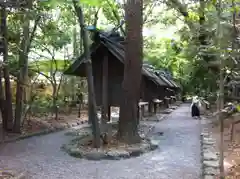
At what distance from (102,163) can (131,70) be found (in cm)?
304

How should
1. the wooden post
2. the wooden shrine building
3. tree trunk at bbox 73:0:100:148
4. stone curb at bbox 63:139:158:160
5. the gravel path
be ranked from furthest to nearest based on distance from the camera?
the wooden post
the wooden shrine building
tree trunk at bbox 73:0:100:148
stone curb at bbox 63:139:158:160
the gravel path

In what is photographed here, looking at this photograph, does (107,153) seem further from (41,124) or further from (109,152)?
(41,124)

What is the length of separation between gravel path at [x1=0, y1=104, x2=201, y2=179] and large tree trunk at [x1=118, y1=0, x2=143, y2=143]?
3.83ft

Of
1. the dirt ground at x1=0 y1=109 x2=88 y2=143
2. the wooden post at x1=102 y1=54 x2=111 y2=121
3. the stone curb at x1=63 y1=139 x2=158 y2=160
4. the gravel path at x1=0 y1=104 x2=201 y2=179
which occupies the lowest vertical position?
the gravel path at x1=0 y1=104 x2=201 y2=179

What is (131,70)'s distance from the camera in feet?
27.5

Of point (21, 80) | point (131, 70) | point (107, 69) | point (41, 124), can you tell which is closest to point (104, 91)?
point (107, 69)

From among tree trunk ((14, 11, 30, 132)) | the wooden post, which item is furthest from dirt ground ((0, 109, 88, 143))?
the wooden post

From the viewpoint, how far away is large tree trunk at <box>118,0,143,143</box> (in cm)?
837

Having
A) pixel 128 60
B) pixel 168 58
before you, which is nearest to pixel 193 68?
pixel 128 60

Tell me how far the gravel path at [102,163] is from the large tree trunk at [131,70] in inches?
45.9

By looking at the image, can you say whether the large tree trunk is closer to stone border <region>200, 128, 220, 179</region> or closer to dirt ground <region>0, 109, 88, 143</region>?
stone border <region>200, 128, 220, 179</region>

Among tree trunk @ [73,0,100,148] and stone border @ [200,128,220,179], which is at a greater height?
tree trunk @ [73,0,100,148]

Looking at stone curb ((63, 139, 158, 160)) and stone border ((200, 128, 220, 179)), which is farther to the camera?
stone curb ((63, 139, 158, 160))

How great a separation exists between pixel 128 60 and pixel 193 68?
18.7ft
